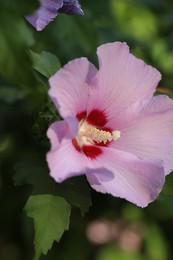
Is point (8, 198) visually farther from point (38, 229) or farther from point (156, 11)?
point (38, 229)

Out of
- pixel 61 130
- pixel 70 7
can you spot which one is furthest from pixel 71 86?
pixel 70 7

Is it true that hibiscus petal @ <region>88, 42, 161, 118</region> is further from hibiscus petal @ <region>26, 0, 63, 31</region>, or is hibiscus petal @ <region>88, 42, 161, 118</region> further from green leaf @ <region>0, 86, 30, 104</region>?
green leaf @ <region>0, 86, 30, 104</region>

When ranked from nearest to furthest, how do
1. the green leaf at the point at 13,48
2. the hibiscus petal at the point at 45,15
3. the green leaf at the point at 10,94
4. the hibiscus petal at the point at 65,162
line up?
the green leaf at the point at 13,48 → the hibiscus petal at the point at 65,162 → the hibiscus petal at the point at 45,15 → the green leaf at the point at 10,94

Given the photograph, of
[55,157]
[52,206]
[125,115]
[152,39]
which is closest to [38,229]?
[52,206]

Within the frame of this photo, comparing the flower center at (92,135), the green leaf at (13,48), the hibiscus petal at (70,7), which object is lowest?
the flower center at (92,135)

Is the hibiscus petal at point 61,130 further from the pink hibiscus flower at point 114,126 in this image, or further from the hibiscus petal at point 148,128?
the hibiscus petal at point 148,128

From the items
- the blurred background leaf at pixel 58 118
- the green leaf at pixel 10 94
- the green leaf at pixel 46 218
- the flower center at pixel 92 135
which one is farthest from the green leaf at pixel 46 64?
the green leaf at pixel 10 94
